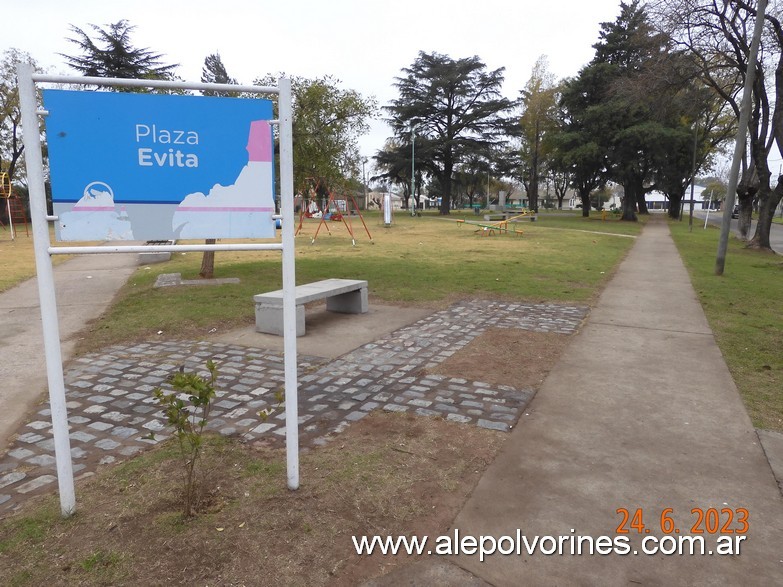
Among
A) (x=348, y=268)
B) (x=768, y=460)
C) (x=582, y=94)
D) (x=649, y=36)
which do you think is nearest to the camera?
(x=768, y=460)

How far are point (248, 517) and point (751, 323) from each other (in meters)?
7.48

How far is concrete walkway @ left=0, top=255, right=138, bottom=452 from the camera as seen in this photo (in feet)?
14.6

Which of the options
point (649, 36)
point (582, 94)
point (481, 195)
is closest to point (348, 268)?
point (649, 36)

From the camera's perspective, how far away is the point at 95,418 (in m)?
3.99

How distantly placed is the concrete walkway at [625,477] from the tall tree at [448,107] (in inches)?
1845

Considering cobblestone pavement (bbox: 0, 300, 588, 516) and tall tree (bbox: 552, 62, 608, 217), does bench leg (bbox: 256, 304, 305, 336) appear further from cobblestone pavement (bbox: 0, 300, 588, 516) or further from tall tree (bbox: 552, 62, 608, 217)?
tall tree (bbox: 552, 62, 608, 217)

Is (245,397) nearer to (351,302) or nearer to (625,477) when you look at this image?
(625,477)

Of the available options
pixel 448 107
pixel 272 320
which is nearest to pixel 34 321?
pixel 272 320

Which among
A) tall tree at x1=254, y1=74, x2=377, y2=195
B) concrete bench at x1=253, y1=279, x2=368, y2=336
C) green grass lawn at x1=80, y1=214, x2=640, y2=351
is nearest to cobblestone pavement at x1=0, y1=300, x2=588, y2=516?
concrete bench at x1=253, y1=279, x2=368, y2=336

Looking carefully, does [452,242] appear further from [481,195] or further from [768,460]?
[481,195]

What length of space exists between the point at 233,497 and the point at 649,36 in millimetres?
20917

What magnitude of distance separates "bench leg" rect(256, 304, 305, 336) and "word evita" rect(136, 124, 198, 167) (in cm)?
387

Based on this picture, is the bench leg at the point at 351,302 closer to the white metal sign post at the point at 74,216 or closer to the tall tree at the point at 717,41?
A: the white metal sign post at the point at 74,216

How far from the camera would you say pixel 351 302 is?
25.6ft
